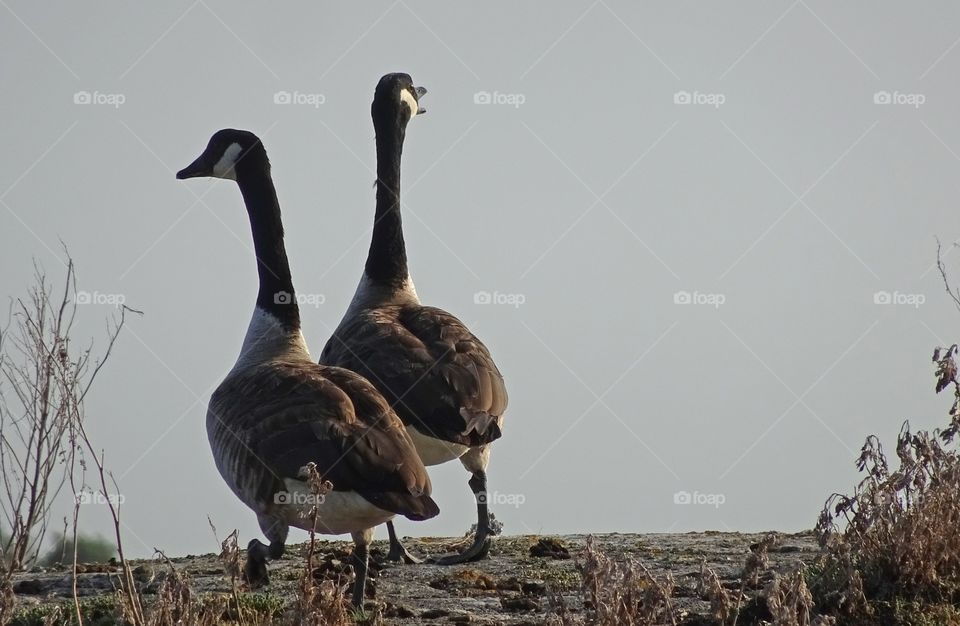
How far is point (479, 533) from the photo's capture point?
9.41m

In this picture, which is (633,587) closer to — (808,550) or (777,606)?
(777,606)

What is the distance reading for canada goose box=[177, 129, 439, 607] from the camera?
6922 millimetres

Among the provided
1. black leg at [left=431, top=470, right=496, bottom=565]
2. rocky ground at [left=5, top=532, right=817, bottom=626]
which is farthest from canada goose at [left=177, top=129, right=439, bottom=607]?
black leg at [left=431, top=470, right=496, bottom=565]

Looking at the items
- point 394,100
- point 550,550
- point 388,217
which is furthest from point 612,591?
point 394,100

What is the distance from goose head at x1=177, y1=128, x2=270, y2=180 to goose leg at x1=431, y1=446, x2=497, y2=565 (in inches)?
113

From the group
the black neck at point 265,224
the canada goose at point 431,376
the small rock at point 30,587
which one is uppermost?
the black neck at point 265,224

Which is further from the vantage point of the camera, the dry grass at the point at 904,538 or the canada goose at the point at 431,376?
the canada goose at the point at 431,376

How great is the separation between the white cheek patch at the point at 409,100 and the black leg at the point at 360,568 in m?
6.08

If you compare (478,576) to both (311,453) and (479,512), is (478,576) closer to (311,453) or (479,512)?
(479,512)

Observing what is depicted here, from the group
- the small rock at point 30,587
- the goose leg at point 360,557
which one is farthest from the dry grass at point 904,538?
the small rock at point 30,587

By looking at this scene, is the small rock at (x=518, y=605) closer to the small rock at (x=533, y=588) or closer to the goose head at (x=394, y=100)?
the small rock at (x=533, y=588)

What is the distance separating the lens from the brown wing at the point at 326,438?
691 centimetres

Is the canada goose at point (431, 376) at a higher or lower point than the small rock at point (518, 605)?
higher

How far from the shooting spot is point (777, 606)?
4820 millimetres
